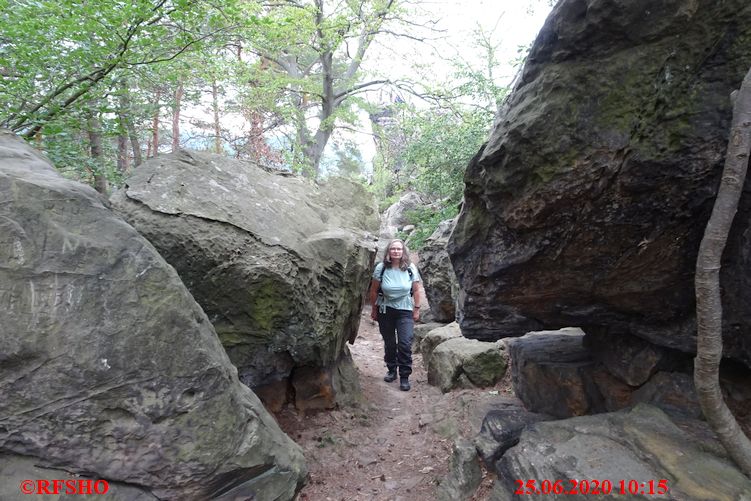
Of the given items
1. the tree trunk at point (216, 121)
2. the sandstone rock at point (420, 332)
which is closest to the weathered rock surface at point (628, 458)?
the sandstone rock at point (420, 332)

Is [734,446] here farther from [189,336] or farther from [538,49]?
[189,336]

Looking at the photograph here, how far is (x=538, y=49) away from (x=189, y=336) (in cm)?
313

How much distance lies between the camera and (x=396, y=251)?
6641mm

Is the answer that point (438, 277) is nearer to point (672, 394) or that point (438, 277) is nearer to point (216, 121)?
point (672, 394)

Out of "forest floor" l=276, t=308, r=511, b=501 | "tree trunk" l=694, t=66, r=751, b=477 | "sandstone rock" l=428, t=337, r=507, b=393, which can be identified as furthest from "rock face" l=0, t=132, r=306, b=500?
"sandstone rock" l=428, t=337, r=507, b=393

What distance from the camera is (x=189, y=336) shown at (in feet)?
9.31

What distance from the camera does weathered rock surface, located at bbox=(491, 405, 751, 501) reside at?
2.63m

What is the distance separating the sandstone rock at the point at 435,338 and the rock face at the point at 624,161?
13.3 feet

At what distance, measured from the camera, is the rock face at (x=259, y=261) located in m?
4.15

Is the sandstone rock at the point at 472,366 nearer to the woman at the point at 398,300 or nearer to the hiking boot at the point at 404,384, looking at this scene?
the hiking boot at the point at 404,384

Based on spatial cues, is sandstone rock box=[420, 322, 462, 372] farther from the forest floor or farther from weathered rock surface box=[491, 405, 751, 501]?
weathered rock surface box=[491, 405, 751, 501]

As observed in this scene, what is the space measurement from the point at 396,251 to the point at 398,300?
72 cm

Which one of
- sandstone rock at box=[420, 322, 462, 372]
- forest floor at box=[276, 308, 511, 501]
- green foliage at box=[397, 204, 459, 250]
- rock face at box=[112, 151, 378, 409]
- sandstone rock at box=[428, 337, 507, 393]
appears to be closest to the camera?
rock face at box=[112, 151, 378, 409]

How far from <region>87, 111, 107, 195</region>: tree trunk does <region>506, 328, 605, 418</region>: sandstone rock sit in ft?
19.3
